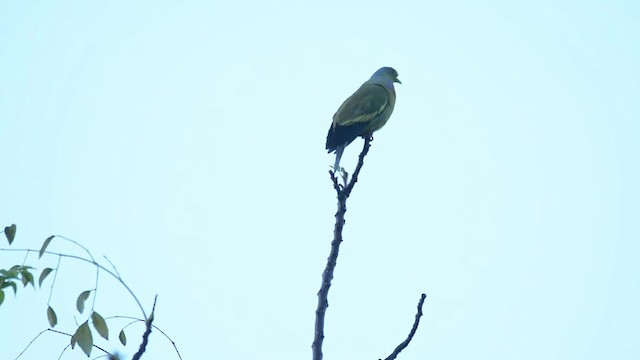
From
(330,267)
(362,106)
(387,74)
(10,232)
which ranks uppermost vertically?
(387,74)

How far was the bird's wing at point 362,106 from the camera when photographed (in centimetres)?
751

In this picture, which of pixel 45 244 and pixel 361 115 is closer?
pixel 45 244

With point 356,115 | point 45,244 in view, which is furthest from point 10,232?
point 356,115

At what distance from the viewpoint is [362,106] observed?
7.73m

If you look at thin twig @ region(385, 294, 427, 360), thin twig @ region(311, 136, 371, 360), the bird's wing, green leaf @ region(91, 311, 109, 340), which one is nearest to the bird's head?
the bird's wing

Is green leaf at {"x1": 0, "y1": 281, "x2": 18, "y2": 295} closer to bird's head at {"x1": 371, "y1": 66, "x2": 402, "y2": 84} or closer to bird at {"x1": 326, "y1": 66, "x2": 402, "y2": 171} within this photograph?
bird at {"x1": 326, "y1": 66, "x2": 402, "y2": 171}

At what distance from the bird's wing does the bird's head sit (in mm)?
1173

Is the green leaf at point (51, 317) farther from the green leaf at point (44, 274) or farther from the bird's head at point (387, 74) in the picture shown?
the bird's head at point (387, 74)

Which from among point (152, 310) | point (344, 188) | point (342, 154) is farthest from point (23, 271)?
point (342, 154)

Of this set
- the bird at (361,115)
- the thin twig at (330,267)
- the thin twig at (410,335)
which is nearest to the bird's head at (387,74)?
the bird at (361,115)

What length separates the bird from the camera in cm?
729

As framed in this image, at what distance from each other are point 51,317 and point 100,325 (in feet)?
0.56

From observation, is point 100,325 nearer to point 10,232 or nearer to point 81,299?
point 81,299

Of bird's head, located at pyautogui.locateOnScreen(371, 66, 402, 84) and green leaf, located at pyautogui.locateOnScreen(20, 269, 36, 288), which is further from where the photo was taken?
bird's head, located at pyautogui.locateOnScreen(371, 66, 402, 84)
